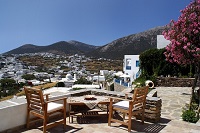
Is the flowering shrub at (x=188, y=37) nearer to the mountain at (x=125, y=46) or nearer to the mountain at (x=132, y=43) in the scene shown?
the mountain at (x=125, y=46)

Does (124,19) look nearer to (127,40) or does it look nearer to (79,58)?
(127,40)

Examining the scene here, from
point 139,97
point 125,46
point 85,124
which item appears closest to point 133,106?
point 139,97

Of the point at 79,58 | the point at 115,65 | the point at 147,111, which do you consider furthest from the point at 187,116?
the point at 79,58

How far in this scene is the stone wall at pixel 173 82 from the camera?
43.8 ft

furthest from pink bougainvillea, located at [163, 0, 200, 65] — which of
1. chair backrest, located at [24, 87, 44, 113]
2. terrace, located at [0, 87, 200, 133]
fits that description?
chair backrest, located at [24, 87, 44, 113]

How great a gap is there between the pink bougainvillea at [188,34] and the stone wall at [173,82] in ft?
28.6

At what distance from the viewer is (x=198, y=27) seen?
494 cm

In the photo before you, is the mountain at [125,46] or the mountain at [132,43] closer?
the mountain at [125,46]

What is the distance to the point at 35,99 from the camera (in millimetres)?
3984

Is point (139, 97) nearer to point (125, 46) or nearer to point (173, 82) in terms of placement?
point (173, 82)

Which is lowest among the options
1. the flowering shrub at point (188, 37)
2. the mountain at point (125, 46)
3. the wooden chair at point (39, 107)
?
the wooden chair at point (39, 107)

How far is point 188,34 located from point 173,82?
9318 millimetres

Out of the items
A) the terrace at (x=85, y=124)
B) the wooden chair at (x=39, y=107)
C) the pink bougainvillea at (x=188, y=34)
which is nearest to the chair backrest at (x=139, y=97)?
the terrace at (x=85, y=124)

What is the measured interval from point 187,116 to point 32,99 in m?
3.74
